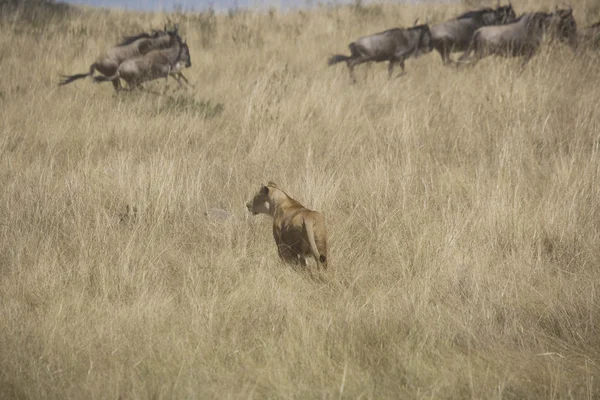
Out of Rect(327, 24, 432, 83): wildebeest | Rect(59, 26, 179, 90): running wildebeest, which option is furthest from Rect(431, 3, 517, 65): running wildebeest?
Rect(59, 26, 179, 90): running wildebeest

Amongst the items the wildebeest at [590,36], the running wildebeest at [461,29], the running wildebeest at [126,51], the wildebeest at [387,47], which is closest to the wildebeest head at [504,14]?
the running wildebeest at [461,29]

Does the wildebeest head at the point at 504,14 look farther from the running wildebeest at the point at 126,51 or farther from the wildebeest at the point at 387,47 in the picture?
the running wildebeest at the point at 126,51

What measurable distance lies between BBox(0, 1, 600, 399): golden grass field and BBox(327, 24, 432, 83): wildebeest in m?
1.85

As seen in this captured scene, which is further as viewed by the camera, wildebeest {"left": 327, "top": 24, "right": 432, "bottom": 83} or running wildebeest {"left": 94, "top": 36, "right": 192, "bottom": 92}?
→ wildebeest {"left": 327, "top": 24, "right": 432, "bottom": 83}

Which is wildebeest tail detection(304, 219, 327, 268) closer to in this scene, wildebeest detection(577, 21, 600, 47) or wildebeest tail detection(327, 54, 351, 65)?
wildebeest tail detection(327, 54, 351, 65)

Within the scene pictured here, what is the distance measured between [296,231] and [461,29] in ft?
25.5

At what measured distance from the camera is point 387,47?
398 inches

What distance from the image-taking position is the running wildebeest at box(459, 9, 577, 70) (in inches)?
360

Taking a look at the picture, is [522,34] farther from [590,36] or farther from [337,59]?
[337,59]

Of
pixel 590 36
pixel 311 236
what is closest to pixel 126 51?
pixel 311 236

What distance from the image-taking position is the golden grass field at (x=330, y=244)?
2793 mm

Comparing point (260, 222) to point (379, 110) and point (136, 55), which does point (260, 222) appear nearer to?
point (379, 110)

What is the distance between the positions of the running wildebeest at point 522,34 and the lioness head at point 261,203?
5.77m

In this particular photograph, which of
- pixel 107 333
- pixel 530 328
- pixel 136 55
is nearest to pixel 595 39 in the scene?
pixel 136 55
